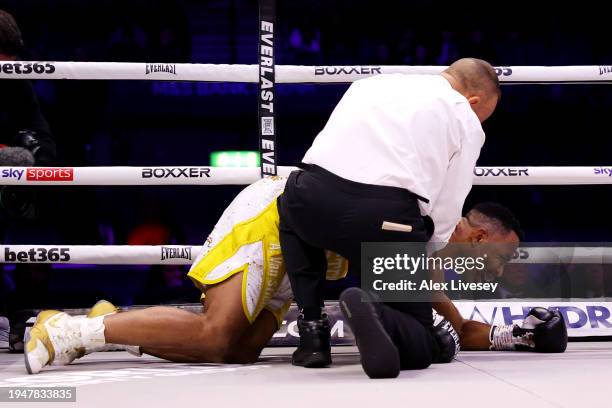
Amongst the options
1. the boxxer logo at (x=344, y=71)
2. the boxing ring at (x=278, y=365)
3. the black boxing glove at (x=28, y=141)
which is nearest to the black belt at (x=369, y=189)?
the boxing ring at (x=278, y=365)

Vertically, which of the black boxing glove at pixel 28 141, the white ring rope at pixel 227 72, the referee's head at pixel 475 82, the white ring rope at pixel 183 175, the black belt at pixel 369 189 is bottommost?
the black belt at pixel 369 189

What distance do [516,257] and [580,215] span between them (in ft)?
9.56

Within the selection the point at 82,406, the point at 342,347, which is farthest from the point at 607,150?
the point at 82,406

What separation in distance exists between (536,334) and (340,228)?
0.66m

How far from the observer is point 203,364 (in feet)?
6.01

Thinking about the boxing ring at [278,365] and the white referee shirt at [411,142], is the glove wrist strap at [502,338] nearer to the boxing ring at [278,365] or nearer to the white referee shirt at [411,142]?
the boxing ring at [278,365]

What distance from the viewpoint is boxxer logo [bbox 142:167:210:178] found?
2316 millimetres

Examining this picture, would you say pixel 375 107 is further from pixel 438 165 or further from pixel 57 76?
pixel 57 76

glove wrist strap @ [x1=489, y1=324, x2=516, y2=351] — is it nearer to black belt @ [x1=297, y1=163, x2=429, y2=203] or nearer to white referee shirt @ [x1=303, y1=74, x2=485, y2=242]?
white referee shirt @ [x1=303, y1=74, x2=485, y2=242]

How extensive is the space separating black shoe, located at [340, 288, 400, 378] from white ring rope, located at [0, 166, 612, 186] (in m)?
0.92

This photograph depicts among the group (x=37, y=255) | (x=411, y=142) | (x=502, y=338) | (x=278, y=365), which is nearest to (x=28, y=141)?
(x=37, y=255)

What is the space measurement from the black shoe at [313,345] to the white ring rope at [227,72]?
0.87 metres

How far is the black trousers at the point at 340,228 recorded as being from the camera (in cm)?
169

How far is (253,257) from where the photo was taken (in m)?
1.88
